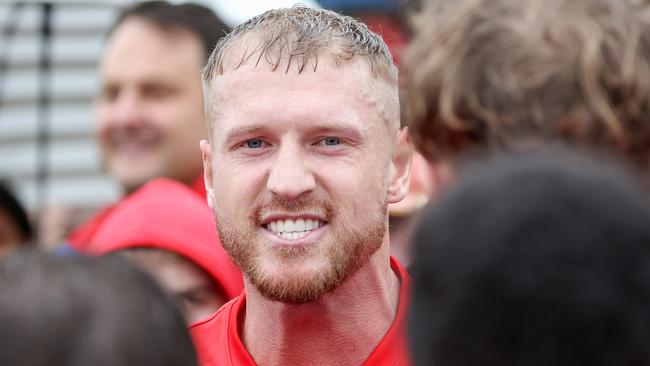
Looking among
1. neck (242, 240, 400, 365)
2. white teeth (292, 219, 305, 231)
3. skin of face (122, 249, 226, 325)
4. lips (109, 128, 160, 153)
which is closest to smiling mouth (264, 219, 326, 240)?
white teeth (292, 219, 305, 231)

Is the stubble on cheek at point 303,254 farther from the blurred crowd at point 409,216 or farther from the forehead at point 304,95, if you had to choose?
the forehead at point 304,95

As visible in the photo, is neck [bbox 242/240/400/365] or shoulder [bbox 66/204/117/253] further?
shoulder [bbox 66/204/117/253]

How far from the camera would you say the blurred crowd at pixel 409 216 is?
1525 mm

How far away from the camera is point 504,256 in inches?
59.8

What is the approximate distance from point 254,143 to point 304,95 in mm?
183

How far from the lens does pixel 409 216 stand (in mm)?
4488

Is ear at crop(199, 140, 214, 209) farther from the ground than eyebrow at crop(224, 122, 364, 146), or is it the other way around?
eyebrow at crop(224, 122, 364, 146)

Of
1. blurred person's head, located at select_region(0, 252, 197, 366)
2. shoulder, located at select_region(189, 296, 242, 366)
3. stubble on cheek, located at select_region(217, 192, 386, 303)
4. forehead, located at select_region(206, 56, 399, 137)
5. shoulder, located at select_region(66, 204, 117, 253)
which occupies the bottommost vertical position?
shoulder, located at select_region(66, 204, 117, 253)

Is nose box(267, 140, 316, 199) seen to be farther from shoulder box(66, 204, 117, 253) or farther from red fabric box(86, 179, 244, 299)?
shoulder box(66, 204, 117, 253)

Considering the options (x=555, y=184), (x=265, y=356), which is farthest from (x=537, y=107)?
(x=265, y=356)

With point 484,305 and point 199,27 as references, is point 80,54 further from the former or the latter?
→ point 484,305

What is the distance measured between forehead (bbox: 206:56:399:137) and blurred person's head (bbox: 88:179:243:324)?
1276 millimetres

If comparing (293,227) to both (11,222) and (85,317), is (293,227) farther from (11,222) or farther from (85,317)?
(11,222)

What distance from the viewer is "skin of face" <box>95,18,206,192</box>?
5281 mm
